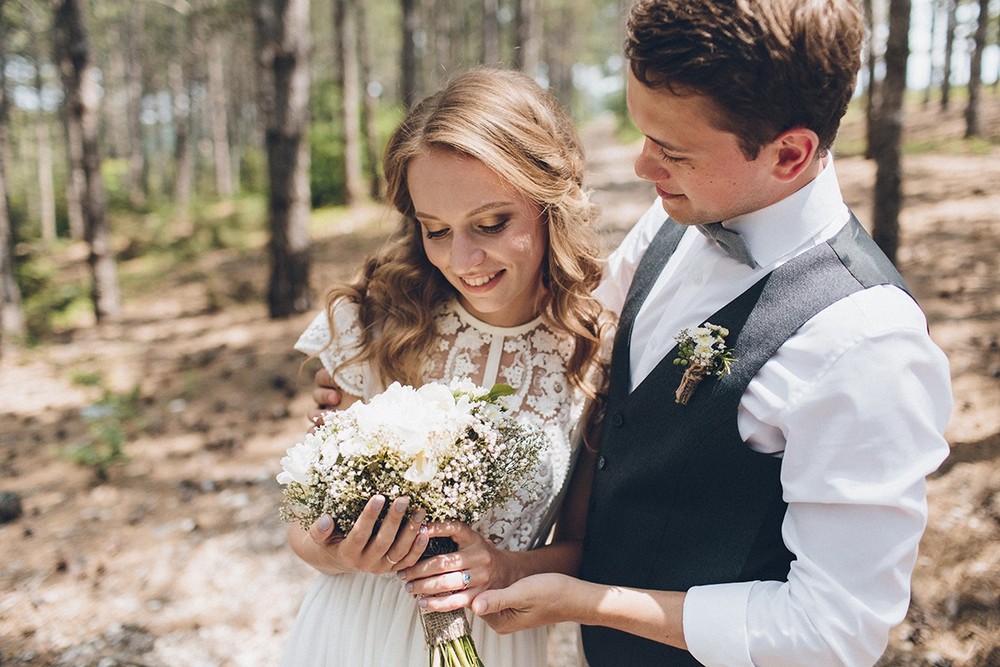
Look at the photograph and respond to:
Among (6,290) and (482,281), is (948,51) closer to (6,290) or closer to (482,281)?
(6,290)

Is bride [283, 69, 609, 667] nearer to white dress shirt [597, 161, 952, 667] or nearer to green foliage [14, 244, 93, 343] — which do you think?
white dress shirt [597, 161, 952, 667]

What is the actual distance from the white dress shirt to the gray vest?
0.05 meters

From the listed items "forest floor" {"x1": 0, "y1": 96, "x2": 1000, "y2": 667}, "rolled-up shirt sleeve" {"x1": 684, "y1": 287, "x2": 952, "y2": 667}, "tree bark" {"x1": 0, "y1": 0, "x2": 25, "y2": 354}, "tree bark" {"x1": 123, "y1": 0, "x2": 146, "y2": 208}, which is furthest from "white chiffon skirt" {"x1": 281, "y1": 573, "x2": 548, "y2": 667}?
"tree bark" {"x1": 123, "y1": 0, "x2": 146, "y2": 208}

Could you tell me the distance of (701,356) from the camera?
1.61m

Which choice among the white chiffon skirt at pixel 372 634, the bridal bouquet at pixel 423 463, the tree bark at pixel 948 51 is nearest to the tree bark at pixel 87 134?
the white chiffon skirt at pixel 372 634

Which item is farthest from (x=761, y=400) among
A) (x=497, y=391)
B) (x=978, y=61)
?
(x=978, y=61)

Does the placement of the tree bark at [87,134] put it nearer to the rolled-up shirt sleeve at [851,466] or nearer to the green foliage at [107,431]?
the green foliage at [107,431]

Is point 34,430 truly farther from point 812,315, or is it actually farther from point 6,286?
point 812,315

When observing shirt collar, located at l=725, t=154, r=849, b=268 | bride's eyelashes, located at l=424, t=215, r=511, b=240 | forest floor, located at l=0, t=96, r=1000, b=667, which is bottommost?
forest floor, located at l=0, t=96, r=1000, b=667

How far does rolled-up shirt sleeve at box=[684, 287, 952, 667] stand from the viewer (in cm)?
141

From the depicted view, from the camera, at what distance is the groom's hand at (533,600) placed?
70.2 inches

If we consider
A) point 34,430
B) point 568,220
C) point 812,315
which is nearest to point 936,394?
point 812,315

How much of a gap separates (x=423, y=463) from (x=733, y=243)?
2.98 ft

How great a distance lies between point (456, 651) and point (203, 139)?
5283cm
